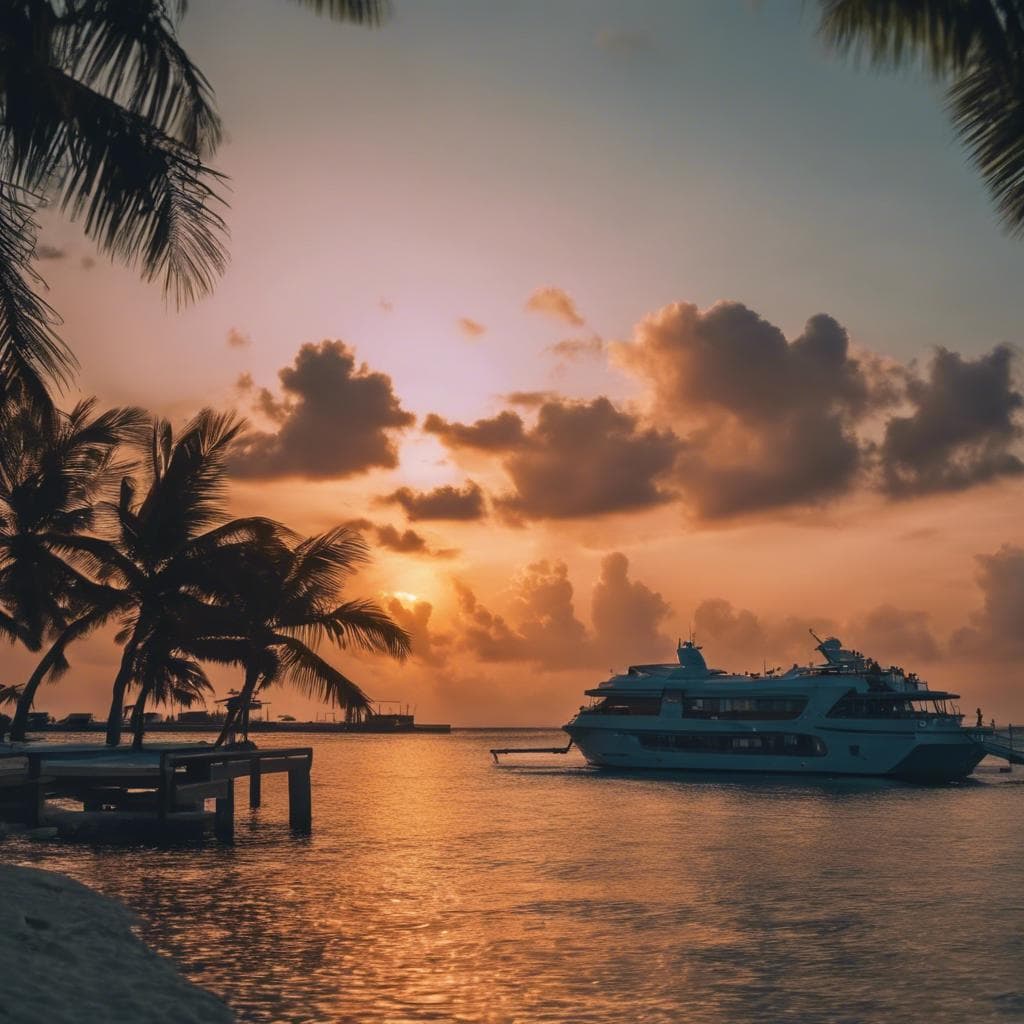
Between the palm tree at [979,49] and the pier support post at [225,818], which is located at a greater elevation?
the palm tree at [979,49]

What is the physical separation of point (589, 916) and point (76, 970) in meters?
10.8

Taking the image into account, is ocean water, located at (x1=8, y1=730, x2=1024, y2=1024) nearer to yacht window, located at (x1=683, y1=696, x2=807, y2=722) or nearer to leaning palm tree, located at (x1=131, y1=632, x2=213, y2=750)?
leaning palm tree, located at (x1=131, y1=632, x2=213, y2=750)

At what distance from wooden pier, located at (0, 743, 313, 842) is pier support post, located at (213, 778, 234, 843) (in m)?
0.03

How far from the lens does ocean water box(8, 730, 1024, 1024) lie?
46.2 feet

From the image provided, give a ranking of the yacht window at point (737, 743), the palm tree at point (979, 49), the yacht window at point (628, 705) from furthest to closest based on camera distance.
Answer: the yacht window at point (628, 705), the yacht window at point (737, 743), the palm tree at point (979, 49)

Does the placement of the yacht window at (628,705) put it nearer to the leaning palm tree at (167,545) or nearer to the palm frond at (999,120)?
the leaning palm tree at (167,545)

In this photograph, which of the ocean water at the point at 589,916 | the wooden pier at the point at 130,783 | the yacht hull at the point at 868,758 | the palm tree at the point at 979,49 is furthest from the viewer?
the yacht hull at the point at 868,758

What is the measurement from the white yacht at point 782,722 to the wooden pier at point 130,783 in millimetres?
40350

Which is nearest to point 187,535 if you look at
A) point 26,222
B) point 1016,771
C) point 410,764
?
point 26,222

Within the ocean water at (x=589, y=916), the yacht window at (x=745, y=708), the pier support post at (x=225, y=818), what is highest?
the yacht window at (x=745, y=708)

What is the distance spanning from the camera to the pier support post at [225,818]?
29766mm

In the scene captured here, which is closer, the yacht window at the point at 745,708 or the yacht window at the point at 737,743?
the yacht window at the point at 737,743

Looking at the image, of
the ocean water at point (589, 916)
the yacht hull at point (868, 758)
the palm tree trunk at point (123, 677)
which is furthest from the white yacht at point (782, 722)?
the palm tree trunk at point (123, 677)

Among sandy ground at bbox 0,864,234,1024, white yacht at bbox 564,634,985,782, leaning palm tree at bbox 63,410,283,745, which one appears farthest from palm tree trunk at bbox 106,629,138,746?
white yacht at bbox 564,634,985,782
